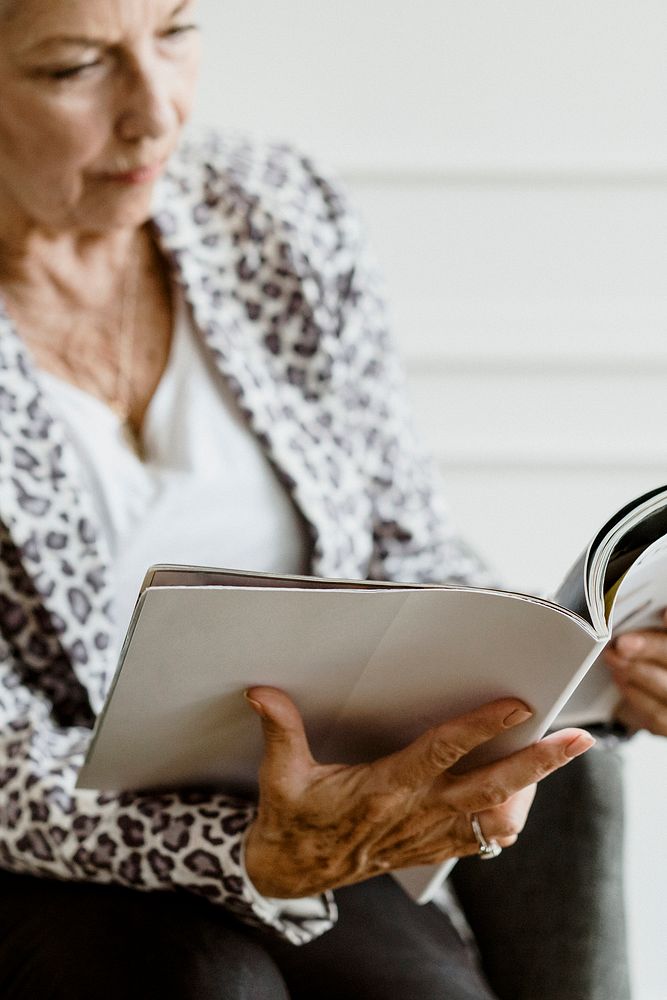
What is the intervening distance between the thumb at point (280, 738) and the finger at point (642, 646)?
25 cm

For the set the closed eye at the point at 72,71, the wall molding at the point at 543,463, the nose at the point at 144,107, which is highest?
the closed eye at the point at 72,71

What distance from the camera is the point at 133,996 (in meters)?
0.80

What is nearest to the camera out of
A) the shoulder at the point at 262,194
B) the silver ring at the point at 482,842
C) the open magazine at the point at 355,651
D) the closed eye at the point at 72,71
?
the open magazine at the point at 355,651

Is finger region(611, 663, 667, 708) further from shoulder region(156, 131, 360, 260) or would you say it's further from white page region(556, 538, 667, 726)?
shoulder region(156, 131, 360, 260)

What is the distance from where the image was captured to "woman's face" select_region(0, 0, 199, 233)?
2.97ft

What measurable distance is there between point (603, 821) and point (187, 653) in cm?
45

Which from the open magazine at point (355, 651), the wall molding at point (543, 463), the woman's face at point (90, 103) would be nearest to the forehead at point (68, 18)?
the woman's face at point (90, 103)

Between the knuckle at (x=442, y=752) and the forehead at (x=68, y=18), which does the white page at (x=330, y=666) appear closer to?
the knuckle at (x=442, y=752)

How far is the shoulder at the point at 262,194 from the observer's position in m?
1.16

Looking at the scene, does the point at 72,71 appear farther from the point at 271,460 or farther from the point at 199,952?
the point at 199,952

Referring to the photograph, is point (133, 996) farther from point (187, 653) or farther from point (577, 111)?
point (577, 111)

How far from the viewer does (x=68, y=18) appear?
2.93ft

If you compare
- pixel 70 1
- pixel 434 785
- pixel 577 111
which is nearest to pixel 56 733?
pixel 434 785

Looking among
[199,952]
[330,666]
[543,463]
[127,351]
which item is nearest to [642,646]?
[330,666]
